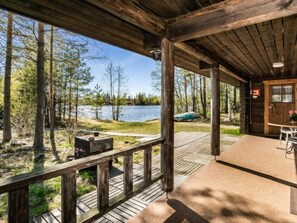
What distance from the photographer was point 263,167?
3.78 meters

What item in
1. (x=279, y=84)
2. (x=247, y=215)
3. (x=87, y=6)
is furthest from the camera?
(x=279, y=84)

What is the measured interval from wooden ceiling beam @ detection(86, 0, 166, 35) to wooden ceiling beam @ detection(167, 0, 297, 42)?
0.22m

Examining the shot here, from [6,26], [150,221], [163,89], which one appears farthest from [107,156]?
[6,26]

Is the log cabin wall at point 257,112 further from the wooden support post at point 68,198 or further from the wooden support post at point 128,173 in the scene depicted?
the wooden support post at point 68,198

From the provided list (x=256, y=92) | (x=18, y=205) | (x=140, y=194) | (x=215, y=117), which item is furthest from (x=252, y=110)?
(x=18, y=205)

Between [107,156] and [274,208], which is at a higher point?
[107,156]

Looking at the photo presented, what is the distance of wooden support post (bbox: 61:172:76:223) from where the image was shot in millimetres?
1484

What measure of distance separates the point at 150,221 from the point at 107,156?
2.89 ft

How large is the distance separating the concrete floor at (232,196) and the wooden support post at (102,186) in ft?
1.55

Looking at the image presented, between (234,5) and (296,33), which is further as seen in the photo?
(296,33)

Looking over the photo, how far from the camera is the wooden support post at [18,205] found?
1.19 metres

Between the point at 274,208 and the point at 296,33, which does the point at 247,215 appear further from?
the point at 296,33

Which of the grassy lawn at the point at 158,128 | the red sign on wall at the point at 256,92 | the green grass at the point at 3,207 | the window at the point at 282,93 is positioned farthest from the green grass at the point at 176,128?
the green grass at the point at 3,207

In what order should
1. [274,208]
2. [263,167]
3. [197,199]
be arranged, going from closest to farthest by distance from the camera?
[274,208] < [197,199] < [263,167]
